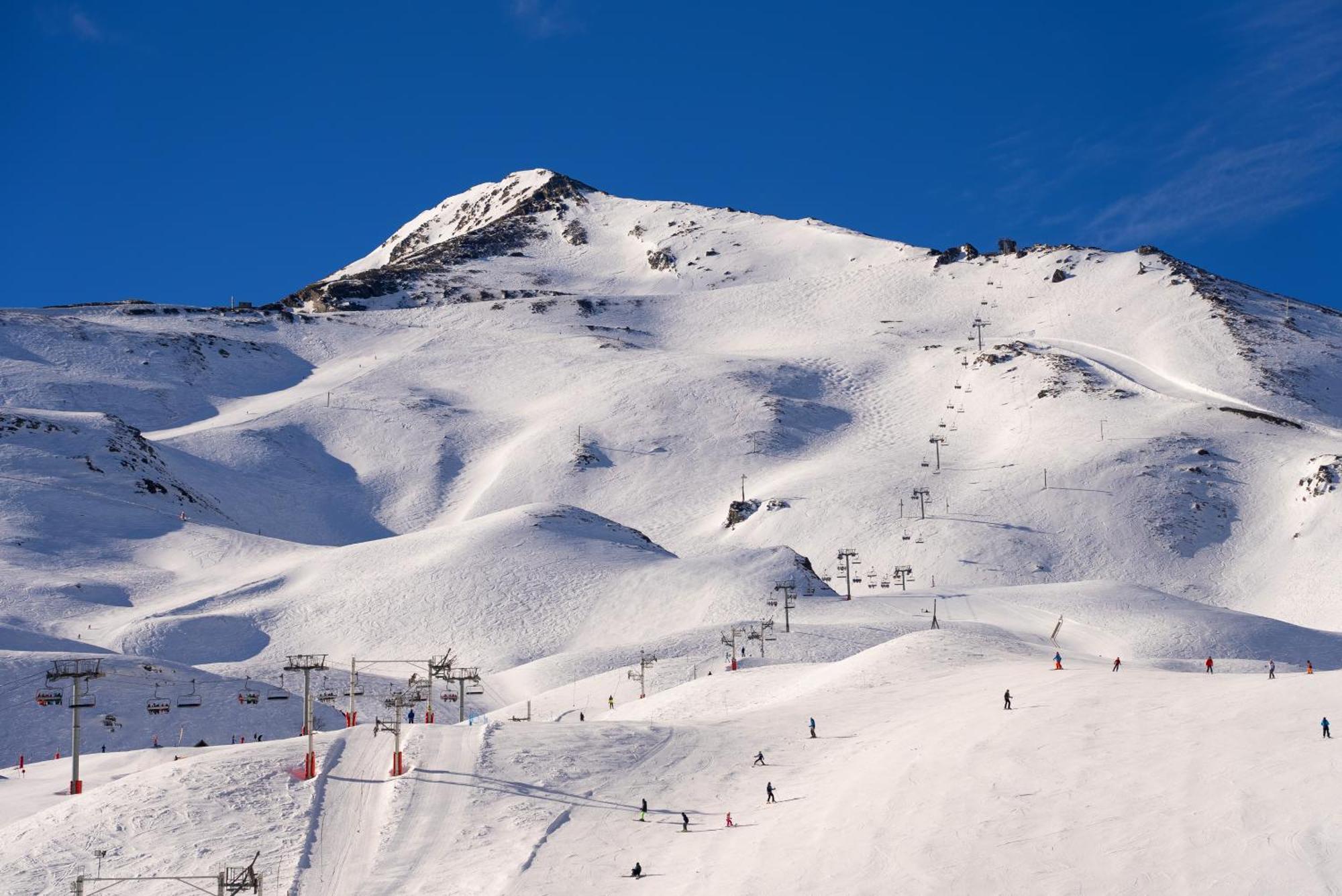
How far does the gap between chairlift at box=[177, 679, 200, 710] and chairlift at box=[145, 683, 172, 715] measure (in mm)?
514

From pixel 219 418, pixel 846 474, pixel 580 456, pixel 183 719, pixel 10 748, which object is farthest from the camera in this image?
pixel 219 418

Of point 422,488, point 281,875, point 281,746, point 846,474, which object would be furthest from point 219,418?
point 281,875

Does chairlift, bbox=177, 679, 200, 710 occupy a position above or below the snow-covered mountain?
below

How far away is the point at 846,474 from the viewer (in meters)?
162

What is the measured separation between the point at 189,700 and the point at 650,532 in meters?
81.8

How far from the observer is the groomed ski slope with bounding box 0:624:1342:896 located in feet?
123

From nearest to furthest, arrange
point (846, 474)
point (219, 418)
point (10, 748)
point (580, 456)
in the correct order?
point (10, 748), point (846, 474), point (580, 456), point (219, 418)

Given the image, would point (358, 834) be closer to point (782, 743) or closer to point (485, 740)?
point (485, 740)

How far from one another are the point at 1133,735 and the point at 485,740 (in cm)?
2447

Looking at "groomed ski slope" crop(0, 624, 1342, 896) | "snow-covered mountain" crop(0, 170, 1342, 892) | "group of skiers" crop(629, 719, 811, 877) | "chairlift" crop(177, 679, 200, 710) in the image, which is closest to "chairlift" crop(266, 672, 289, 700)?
"snow-covered mountain" crop(0, 170, 1342, 892)

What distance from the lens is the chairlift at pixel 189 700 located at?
3029 inches

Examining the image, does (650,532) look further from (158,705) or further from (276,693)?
(158,705)

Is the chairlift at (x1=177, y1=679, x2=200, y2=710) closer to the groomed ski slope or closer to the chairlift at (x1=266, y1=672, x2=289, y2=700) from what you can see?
the chairlift at (x1=266, y1=672, x2=289, y2=700)

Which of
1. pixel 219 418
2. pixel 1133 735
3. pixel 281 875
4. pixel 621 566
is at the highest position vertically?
pixel 219 418
